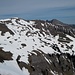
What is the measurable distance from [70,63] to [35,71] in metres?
59.0

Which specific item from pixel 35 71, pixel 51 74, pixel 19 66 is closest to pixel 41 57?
pixel 51 74

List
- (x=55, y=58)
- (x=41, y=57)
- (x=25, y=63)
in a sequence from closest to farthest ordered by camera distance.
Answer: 1. (x=25, y=63)
2. (x=41, y=57)
3. (x=55, y=58)

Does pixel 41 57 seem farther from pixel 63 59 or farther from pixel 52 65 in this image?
pixel 63 59

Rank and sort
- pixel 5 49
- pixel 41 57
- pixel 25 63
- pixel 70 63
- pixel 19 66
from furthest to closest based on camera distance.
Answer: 1. pixel 70 63
2. pixel 41 57
3. pixel 5 49
4. pixel 25 63
5. pixel 19 66

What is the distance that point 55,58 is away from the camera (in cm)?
14725

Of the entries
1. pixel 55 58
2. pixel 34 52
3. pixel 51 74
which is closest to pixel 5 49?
pixel 34 52

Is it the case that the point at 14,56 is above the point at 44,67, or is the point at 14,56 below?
above

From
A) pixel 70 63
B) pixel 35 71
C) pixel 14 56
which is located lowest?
pixel 70 63

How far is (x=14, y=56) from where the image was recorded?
4343 inches

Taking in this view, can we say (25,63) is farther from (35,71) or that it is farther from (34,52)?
(34,52)

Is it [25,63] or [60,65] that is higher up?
[25,63]

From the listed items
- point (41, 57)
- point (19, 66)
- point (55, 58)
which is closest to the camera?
point (19, 66)

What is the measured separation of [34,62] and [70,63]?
49.4m

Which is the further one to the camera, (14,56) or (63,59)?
(63,59)
